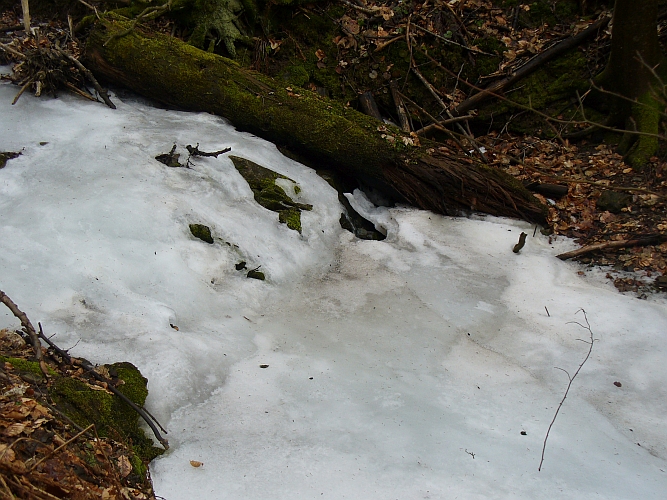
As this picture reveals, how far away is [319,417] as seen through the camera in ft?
11.5

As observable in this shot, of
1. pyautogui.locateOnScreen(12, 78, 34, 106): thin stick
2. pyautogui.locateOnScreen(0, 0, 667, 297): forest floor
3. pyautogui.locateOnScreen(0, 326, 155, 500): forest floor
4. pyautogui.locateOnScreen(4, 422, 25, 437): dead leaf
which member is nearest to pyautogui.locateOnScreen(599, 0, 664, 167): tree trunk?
pyautogui.locateOnScreen(0, 0, 667, 297): forest floor

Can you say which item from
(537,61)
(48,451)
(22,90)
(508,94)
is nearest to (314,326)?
(48,451)

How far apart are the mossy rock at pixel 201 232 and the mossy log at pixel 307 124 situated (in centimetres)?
202

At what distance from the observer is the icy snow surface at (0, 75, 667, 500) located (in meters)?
3.22

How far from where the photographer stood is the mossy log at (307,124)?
20.5 feet

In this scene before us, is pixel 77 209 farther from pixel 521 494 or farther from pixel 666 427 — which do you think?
pixel 666 427

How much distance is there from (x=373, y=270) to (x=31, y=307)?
3063 mm

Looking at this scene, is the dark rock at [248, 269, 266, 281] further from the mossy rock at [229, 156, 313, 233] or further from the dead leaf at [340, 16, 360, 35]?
the dead leaf at [340, 16, 360, 35]

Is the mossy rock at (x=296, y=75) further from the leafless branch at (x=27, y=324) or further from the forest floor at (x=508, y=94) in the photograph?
the leafless branch at (x=27, y=324)

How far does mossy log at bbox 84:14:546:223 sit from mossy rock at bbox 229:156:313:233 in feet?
2.54

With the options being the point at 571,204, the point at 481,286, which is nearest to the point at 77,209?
the point at 481,286

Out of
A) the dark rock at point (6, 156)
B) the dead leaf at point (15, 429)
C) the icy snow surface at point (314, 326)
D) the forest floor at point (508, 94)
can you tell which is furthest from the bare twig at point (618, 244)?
the dark rock at point (6, 156)

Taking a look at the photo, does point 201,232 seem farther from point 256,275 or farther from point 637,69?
point 637,69

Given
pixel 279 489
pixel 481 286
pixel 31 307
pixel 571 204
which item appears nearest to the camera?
pixel 279 489
